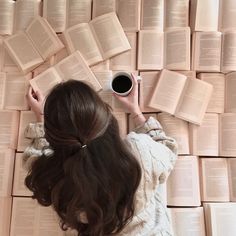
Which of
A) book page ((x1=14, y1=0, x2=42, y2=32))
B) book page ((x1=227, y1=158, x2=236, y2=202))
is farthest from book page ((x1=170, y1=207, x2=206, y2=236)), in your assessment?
book page ((x1=14, y1=0, x2=42, y2=32))

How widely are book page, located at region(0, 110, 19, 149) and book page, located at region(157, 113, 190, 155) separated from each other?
1.21ft

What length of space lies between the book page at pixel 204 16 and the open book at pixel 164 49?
0.10 ft

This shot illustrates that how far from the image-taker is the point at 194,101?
0.92m

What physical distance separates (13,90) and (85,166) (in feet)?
1.54

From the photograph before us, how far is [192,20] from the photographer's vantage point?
3.13 feet

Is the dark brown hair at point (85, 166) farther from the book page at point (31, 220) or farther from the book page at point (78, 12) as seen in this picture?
the book page at point (78, 12)

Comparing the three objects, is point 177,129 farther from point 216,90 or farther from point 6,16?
point 6,16

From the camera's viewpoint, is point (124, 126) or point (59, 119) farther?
point (124, 126)

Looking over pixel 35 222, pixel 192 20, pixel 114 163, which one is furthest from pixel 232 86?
pixel 35 222

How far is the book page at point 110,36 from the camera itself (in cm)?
94

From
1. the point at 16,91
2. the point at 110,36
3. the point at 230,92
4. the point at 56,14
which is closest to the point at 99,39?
the point at 110,36

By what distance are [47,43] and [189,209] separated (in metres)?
0.55

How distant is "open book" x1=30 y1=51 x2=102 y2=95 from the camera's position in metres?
0.93

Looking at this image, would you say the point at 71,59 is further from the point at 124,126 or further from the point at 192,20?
the point at 192,20
